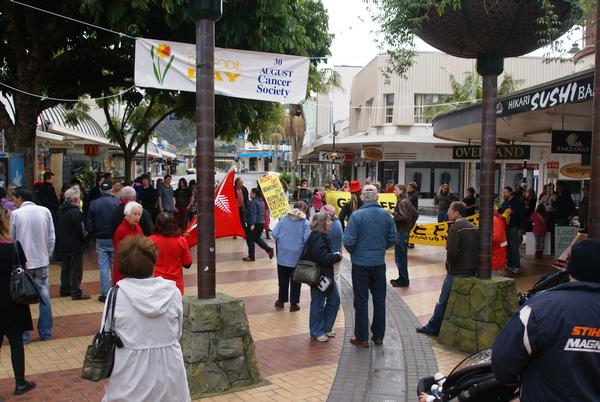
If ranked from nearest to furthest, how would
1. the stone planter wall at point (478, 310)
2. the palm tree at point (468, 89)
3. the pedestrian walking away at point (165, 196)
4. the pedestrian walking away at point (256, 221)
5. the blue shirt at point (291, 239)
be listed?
1. the stone planter wall at point (478, 310)
2. the blue shirt at point (291, 239)
3. the pedestrian walking away at point (256, 221)
4. the pedestrian walking away at point (165, 196)
5. the palm tree at point (468, 89)

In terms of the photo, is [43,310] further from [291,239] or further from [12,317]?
[291,239]

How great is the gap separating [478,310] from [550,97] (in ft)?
12.1

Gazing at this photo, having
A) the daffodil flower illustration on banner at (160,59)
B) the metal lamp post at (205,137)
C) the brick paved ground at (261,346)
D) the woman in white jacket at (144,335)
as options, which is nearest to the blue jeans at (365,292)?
the brick paved ground at (261,346)

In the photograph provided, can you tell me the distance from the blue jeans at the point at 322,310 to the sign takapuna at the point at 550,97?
13.2ft

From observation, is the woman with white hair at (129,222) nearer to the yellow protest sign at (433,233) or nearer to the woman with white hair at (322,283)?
the woman with white hair at (322,283)

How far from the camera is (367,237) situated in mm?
6406

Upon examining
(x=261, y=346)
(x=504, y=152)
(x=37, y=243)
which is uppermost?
(x=504, y=152)

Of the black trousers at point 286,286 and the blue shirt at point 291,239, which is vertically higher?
the blue shirt at point 291,239

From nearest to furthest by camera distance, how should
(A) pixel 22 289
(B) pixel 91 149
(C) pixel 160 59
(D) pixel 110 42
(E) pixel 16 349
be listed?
1. (A) pixel 22 289
2. (E) pixel 16 349
3. (C) pixel 160 59
4. (D) pixel 110 42
5. (B) pixel 91 149

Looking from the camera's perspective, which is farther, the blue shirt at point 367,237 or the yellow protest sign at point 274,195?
the yellow protest sign at point 274,195

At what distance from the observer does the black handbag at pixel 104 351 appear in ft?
10.6

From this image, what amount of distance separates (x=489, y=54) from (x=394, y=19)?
1.21m

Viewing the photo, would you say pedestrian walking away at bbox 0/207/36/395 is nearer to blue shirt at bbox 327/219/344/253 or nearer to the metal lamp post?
the metal lamp post

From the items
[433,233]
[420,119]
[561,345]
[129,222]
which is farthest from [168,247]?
[420,119]
